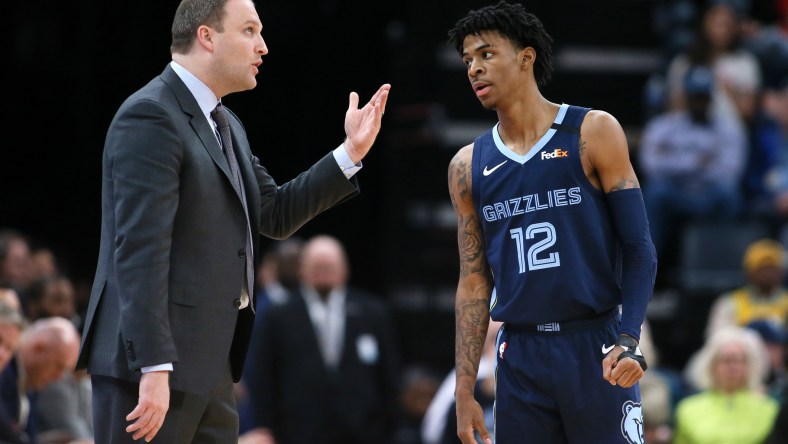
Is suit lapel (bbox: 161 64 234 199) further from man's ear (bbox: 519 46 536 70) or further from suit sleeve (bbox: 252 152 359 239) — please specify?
man's ear (bbox: 519 46 536 70)

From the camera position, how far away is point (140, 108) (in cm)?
444

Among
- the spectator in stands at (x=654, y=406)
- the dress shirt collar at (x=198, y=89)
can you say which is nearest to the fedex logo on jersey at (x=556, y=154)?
the dress shirt collar at (x=198, y=89)

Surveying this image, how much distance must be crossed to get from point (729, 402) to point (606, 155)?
433 cm

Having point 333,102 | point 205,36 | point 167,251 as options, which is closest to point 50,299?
point 205,36

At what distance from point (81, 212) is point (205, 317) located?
29.8 feet

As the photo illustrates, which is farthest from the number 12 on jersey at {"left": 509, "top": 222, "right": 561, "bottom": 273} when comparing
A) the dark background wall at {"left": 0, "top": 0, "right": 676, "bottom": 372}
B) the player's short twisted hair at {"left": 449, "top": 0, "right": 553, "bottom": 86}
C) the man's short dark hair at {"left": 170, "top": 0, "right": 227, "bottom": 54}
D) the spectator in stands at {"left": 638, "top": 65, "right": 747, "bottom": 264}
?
the spectator in stands at {"left": 638, "top": 65, "right": 747, "bottom": 264}

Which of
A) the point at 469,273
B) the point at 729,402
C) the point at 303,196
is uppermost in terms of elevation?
the point at 303,196

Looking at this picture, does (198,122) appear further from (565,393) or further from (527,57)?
(565,393)

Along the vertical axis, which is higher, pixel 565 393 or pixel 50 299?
pixel 50 299

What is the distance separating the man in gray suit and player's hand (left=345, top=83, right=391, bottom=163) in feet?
0.07

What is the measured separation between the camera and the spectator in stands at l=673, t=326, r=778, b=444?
8367mm

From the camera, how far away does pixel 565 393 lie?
460cm

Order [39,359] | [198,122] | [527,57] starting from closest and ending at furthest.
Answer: [198,122] < [527,57] < [39,359]

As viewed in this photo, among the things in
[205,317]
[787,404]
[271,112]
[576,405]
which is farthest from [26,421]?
[271,112]
